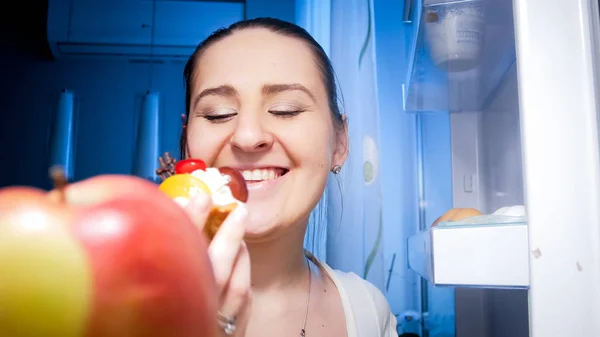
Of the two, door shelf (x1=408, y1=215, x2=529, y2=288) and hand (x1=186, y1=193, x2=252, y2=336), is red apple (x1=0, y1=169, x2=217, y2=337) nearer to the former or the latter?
hand (x1=186, y1=193, x2=252, y2=336)

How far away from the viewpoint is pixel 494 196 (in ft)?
3.36

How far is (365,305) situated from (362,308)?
0.04 feet

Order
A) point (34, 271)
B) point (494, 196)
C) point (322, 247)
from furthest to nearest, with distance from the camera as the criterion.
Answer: point (322, 247)
point (494, 196)
point (34, 271)

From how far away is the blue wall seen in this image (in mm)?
2355

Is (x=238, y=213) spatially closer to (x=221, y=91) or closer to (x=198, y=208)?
(x=198, y=208)

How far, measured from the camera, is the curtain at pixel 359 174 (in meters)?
1.20

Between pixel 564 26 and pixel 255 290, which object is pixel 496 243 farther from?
pixel 255 290

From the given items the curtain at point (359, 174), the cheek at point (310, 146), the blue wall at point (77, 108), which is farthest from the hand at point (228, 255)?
the blue wall at point (77, 108)

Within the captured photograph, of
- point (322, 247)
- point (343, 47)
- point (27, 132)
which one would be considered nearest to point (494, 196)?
point (322, 247)

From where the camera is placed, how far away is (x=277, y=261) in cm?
74

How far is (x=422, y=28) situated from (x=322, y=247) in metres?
0.67

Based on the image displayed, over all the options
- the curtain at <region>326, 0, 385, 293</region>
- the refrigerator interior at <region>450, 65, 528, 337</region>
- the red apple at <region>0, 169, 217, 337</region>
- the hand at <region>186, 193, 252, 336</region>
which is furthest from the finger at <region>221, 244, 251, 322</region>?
the curtain at <region>326, 0, 385, 293</region>

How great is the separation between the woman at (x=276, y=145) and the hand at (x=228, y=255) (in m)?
0.24

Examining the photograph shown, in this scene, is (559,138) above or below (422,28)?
below
